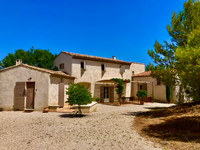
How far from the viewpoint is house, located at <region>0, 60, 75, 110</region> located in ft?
39.2

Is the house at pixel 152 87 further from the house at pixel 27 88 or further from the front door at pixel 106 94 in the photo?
the house at pixel 27 88

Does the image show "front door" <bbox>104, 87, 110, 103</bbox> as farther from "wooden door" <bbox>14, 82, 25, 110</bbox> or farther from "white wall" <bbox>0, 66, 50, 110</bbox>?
"wooden door" <bbox>14, 82, 25, 110</bbox>

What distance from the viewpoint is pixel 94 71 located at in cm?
1906

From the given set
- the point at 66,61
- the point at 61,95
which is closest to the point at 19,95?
the point at 61,95

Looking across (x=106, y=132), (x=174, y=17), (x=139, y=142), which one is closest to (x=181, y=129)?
(x=139, y=142)

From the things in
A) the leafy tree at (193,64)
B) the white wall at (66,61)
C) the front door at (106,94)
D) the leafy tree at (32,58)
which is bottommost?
the front door at (106,94)

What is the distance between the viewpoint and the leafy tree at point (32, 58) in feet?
81.4

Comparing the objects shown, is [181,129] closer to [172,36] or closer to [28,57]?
[172,36]

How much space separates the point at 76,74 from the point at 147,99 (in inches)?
406

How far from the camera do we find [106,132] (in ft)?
20.3

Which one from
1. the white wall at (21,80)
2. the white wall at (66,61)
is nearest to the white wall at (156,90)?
the white wall at (66,61)

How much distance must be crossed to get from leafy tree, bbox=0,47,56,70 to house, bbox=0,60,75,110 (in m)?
11.8

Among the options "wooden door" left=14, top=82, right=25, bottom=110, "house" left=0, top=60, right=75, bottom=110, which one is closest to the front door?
"house" left=0, top=60, right=75, bottom=110

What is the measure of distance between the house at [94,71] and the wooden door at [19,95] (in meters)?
6.04
